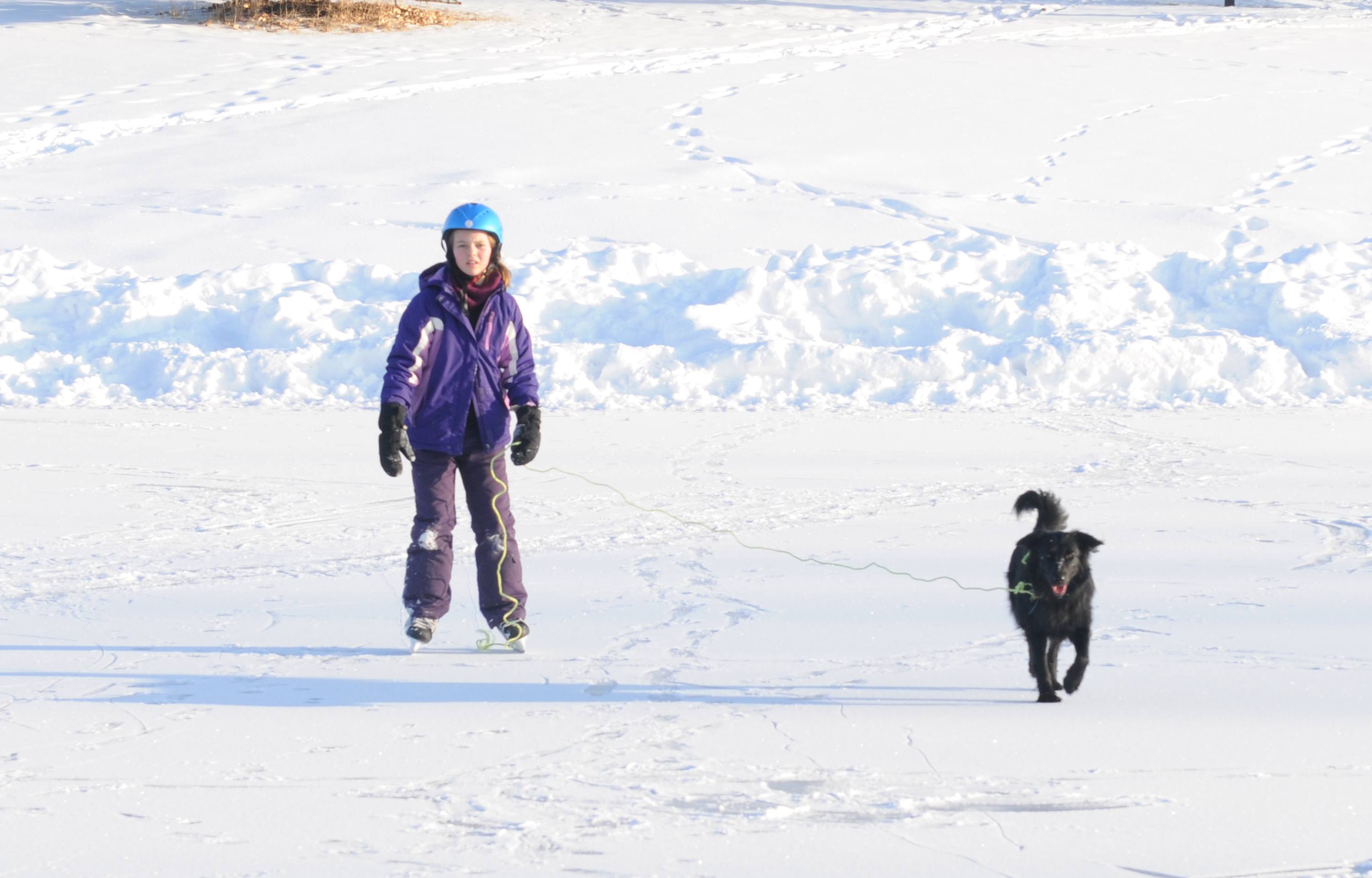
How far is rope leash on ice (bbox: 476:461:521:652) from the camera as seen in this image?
4.30m

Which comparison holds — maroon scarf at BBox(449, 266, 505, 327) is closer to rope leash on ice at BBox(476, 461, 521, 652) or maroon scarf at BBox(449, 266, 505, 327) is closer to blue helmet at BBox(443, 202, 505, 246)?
blue helmet at BBox(443, 202, 505, 246)

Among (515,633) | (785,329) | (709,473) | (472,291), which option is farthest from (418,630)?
(785,329)

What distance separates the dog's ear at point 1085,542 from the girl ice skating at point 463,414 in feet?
5.29

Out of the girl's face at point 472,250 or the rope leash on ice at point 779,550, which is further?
the rope leash on ice at point 779,550

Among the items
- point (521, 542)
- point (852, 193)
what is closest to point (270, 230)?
point (852, 193)

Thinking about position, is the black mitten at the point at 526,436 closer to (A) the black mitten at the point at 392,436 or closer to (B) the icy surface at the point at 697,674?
(A) the black mitten at the point at 392,436

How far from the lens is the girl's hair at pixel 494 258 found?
4.16 metres

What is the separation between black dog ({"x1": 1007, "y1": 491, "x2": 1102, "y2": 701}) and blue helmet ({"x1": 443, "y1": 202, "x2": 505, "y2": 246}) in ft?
6.08

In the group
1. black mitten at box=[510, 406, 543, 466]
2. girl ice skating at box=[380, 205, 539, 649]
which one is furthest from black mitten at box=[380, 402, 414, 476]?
black mitten at box=[510, 406, 543, 466]

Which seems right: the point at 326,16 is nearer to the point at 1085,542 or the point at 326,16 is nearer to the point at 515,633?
the point at 515,633

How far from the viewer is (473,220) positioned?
4.09 metres

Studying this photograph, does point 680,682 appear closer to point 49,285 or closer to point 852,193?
point 49,285

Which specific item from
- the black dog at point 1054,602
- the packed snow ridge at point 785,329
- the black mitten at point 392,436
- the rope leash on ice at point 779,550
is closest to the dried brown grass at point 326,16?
the packed snow ridge at point 785,329

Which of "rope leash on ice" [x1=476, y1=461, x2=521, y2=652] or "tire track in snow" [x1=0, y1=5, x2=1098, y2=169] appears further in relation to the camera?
"tire track in snow" [x1=0, y1=5, x2=1098, y2=169]
